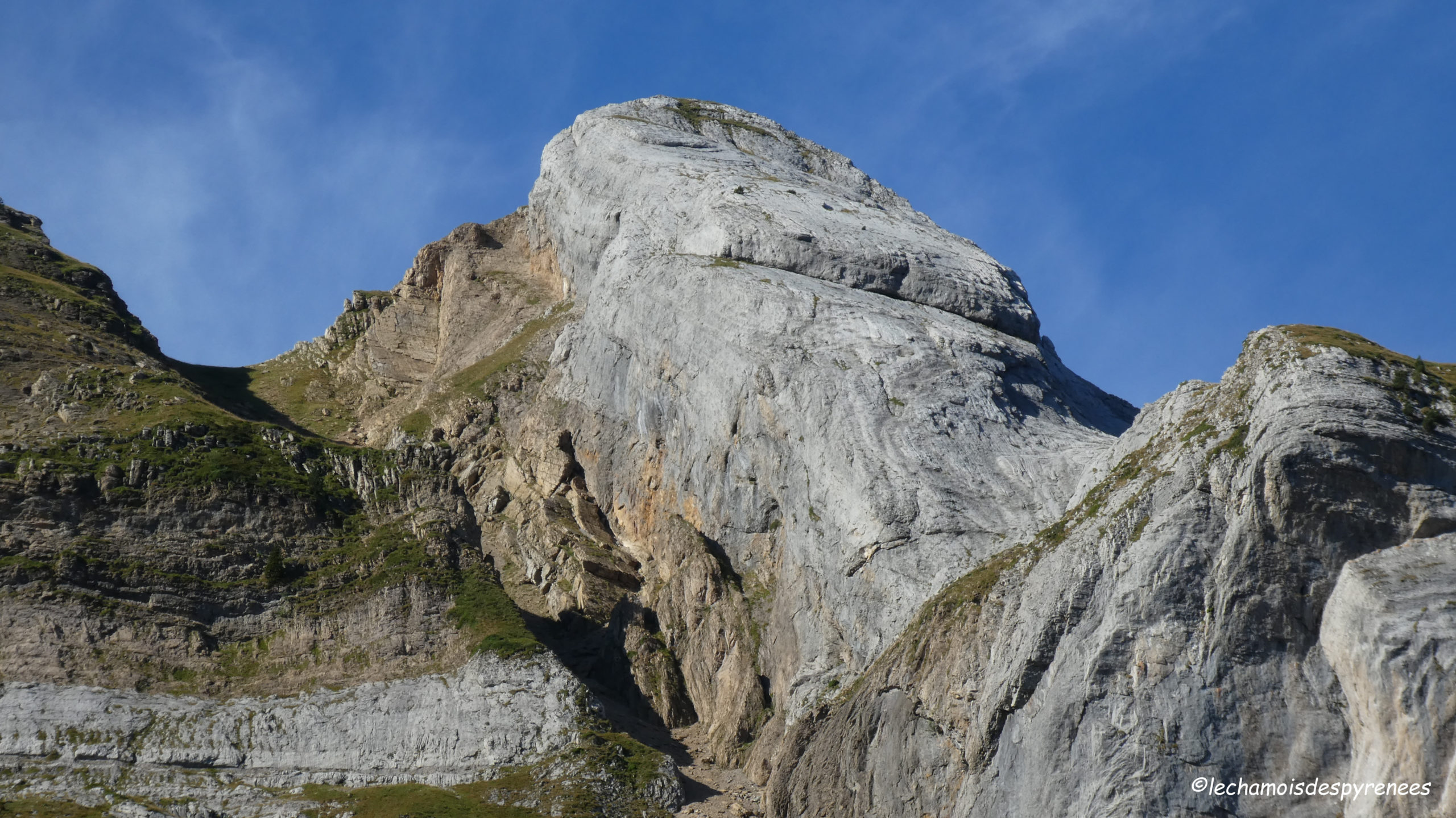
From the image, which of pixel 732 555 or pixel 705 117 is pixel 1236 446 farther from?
pixel 705 117

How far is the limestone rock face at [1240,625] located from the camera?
1642 inches

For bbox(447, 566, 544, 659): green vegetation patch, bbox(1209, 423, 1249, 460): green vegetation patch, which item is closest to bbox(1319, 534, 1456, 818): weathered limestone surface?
bbox(1209, 423, 1249, 460): green vegetation patch

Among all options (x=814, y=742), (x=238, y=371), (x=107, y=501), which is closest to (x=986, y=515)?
(x=814, y=742)

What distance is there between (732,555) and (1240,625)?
115ft

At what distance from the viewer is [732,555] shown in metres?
75.9

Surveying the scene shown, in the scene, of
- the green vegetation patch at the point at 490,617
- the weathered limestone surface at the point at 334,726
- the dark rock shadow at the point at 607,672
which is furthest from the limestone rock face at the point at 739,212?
the weathered limestone surface at the point at 334,726

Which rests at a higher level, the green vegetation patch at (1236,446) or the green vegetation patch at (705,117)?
the green vegetation patch at (705,117)

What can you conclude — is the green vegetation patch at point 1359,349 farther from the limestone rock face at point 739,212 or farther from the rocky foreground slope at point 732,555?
the limestone rock face at point 739,212

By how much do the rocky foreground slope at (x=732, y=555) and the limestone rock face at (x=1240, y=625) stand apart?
0.44 ft

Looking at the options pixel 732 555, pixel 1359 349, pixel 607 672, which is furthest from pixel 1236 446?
pixel 607 672

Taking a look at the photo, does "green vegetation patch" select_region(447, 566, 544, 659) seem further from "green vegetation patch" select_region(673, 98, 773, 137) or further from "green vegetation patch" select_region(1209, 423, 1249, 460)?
"green vegetation patch" select_region(673, 98, 773, 137)

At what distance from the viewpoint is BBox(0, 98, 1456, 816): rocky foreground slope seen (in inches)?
1763

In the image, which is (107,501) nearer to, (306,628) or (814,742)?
(306,628)

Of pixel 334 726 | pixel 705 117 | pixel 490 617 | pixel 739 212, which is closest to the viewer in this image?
pixel 334 726
